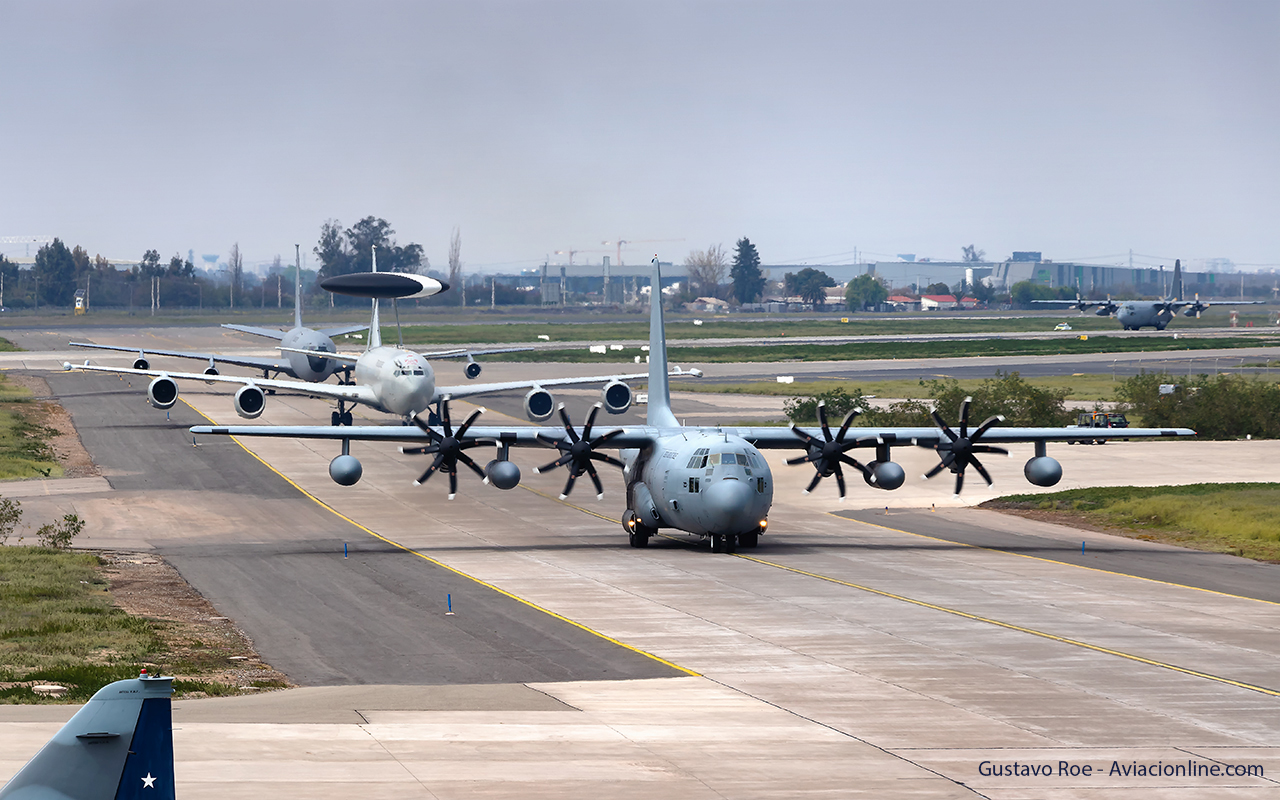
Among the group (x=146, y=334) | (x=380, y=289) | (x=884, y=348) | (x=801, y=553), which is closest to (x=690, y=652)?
(x=801, y=553)

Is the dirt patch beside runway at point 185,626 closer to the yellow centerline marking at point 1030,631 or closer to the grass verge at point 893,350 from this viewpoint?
the yellow centerline marking at point 1030,631

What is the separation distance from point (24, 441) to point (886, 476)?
4523 cm

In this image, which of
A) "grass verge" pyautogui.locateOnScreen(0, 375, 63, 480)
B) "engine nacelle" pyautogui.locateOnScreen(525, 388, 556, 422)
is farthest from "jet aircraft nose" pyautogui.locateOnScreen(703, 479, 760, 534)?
"grass verge" pyautogui.locateOnScreen(0, 375, 63, 480)

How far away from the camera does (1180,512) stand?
49.8 metres

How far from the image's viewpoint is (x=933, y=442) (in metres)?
45.3

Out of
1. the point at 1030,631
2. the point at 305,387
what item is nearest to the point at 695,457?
the point at 1030,631

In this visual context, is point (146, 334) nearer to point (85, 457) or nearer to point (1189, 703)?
point (85, 457)

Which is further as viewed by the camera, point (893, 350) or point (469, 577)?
point (893, 350)

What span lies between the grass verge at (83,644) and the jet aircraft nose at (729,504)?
15.0 meters

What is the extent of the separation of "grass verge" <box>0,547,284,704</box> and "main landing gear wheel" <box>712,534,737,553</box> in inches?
674

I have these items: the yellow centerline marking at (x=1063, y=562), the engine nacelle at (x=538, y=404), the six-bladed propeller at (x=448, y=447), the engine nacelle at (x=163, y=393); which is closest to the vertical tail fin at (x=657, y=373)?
the six-bladed propeller at (x=448, y=447)

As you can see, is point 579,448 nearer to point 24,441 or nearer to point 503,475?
point 503,475

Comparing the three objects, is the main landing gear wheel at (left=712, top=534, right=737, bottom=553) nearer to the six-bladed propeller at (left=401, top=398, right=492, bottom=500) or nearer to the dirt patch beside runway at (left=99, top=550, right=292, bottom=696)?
the six-bladed propeller at (left=401, top=398, right=492, bottom=500)

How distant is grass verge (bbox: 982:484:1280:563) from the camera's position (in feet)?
150
